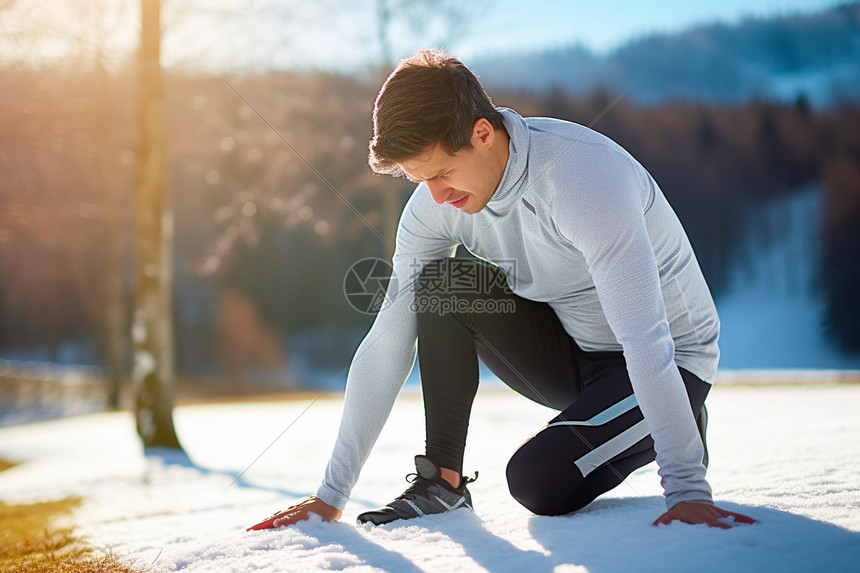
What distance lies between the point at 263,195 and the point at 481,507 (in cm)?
452

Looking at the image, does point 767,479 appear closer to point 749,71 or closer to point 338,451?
point 338,451

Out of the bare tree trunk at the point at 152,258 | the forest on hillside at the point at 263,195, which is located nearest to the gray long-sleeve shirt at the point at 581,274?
the forest on hillside at the point at 263,195

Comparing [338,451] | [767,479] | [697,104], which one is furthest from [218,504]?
[697,104]

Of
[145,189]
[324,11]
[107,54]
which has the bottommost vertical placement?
[145,189]

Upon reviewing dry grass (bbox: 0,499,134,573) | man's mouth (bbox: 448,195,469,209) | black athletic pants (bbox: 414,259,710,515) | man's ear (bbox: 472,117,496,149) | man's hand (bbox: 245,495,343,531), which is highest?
man's ear (bbox: 472,117,496,149)

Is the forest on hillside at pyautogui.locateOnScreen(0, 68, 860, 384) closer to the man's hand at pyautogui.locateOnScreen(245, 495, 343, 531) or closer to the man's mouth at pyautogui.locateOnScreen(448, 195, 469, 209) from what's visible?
the man's mouth at pyautogui.locateOnScreen(448, 195, 469, 209)

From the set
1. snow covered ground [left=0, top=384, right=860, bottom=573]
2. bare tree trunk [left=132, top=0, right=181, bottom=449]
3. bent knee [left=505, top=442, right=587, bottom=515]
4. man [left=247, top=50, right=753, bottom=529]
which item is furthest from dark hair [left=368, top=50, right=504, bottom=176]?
bare tree trunk [left=132, top=0, right=181, bottom=449]

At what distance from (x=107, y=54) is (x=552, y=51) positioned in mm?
34904

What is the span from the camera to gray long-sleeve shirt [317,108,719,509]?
1.28 m

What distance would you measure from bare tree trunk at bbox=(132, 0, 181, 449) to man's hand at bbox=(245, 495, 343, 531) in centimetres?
300

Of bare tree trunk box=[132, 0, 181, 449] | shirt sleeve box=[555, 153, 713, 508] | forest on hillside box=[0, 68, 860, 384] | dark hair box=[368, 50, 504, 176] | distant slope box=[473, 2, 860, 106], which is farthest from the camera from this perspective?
distant slope box=[473, 2, 860, 106]

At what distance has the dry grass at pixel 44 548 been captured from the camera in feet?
5.23

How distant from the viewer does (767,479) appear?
1794 mm

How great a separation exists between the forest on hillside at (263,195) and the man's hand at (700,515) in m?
1.51
